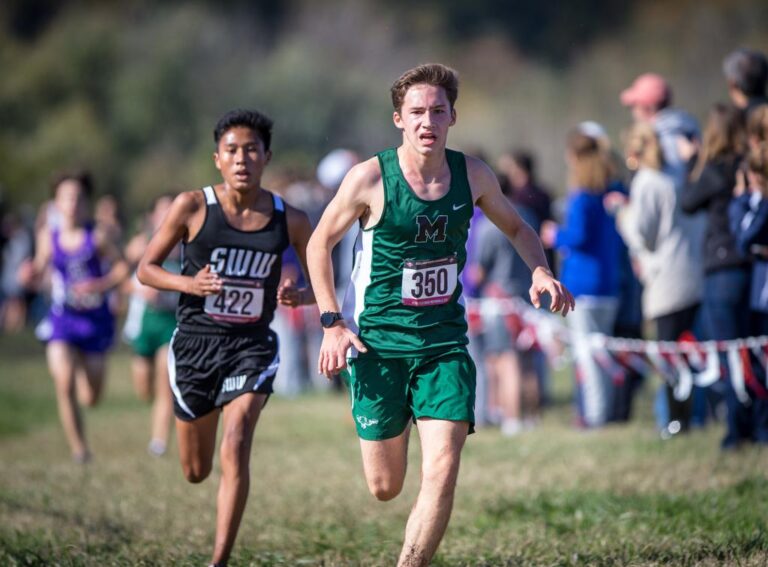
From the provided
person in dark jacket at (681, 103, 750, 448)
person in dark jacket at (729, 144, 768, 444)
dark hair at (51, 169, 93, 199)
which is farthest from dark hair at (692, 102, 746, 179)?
dark hair at (51, 169, 93, 199)

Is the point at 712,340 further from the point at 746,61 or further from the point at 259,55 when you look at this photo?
the point at 259,55

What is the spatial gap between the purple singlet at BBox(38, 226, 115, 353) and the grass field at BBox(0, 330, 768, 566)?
1.10 metres

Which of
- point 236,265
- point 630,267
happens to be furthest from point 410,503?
point 630,267

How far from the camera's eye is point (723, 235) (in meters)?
8.76

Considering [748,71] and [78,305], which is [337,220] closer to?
[748,71]

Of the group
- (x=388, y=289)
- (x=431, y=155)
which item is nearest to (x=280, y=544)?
(x=388, y=289)

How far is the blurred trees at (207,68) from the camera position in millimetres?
41406

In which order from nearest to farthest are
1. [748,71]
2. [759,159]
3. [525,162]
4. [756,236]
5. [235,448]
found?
1. [235,448]
2. [759,159]
3. [756,236]
4. [748,71]
5. [525,162]

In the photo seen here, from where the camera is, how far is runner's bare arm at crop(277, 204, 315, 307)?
6371 mm

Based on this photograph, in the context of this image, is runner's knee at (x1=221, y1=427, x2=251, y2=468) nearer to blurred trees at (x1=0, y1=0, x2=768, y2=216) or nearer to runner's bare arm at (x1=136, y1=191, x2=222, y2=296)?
runner's bare arm at (x1=136, y1=191, x2=222, y2=296)

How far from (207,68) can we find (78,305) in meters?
38.4

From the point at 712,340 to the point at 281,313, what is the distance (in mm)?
8557

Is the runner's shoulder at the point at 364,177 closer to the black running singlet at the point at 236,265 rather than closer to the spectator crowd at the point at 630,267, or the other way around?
the black running singlet at the point at 236,265

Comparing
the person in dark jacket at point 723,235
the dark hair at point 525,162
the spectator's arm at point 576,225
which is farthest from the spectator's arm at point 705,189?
the dark hair at point 525,162
